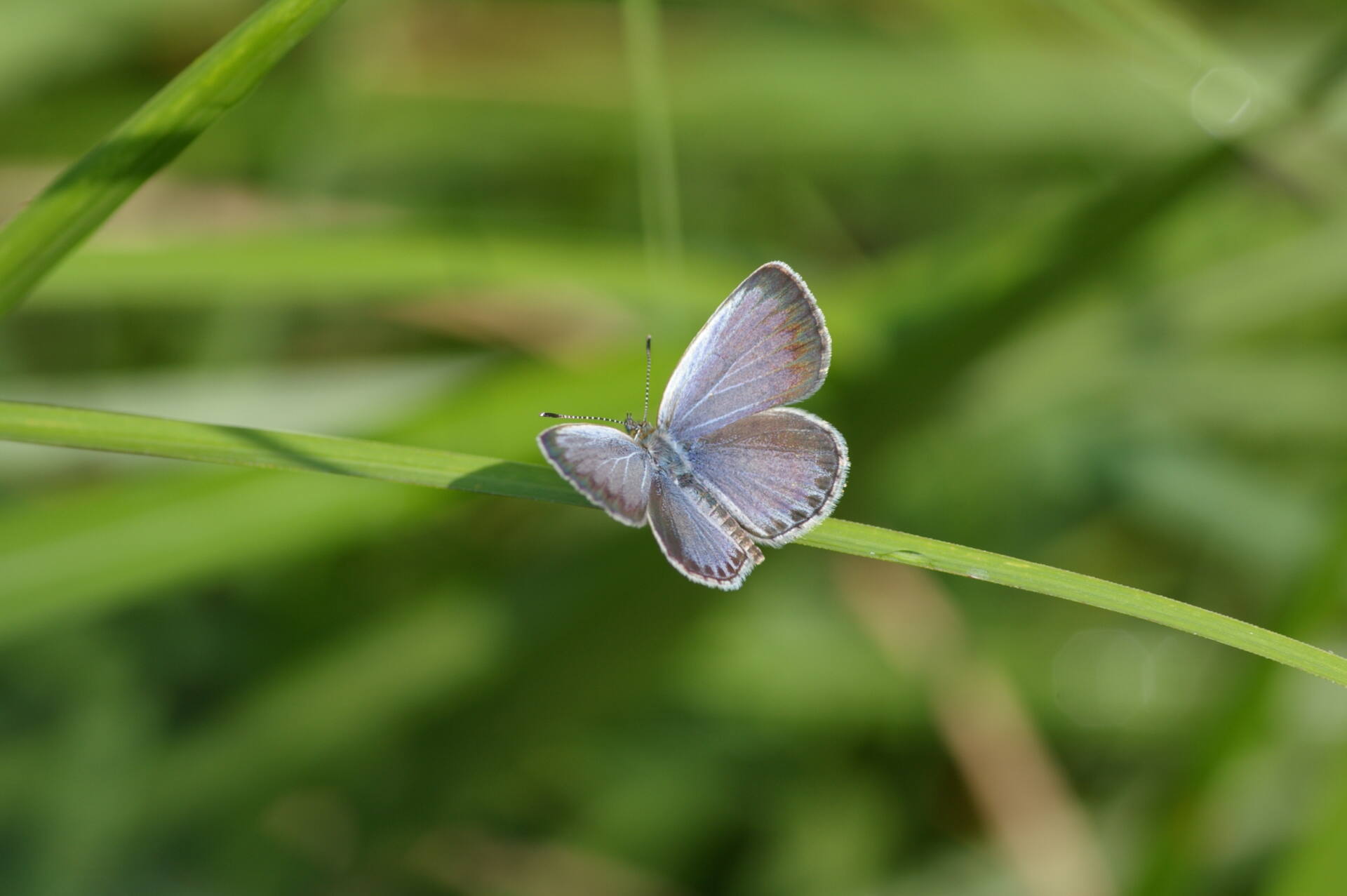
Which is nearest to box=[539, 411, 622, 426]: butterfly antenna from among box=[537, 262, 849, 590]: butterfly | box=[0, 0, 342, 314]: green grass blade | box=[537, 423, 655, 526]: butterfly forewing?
box=[537, 262, 849, 590]: butterfly

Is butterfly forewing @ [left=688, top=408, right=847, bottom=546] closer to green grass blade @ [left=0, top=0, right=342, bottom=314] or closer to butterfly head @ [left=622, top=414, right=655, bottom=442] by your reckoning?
butterfly head @ [left=622, top=414, right=655, bottom=442]

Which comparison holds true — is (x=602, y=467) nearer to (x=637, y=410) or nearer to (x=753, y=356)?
(x=753, y=356)

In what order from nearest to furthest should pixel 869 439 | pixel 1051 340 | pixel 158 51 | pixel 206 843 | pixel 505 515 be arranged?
pixel 869 439
pixel 206 843
pixel 1051 340
pixel 505 515
pixel 158 51

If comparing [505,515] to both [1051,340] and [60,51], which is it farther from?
[60,51]

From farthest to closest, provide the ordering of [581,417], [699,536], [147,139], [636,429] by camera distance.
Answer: [636,429], [581,417], [699,536], [147,139]

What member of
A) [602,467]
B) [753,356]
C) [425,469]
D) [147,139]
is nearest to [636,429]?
[753,356]

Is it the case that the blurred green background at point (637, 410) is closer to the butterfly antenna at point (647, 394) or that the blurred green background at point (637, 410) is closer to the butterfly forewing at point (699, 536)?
the butterfly antenna at point (647, 394)

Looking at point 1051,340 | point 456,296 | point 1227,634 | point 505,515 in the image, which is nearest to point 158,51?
point 456,296
